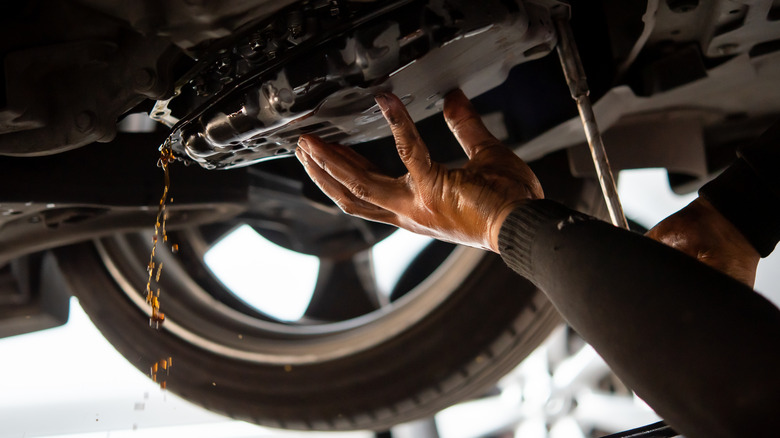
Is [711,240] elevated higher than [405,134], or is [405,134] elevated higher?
[405,134]


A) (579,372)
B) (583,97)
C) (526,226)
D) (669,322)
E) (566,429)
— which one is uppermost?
(579,372)

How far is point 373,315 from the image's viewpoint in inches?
55.2

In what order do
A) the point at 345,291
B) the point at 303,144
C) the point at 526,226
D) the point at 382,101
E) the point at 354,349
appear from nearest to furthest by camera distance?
the point at 526,226 < the point at 382,101 < the point at 303,144 < the point at 354,349 < the point at 345,291

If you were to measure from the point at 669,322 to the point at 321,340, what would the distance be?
36.3 inches

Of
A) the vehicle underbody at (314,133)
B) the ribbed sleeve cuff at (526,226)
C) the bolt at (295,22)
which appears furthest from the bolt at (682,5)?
the bolt at (295,22)

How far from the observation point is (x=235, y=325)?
142 cm

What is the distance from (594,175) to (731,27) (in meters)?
0.38

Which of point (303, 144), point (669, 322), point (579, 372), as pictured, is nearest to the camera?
point (669, 322)

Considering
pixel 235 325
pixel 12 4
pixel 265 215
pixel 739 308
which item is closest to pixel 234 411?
pixel 235 325

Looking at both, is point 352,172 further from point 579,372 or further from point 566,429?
point 566,429

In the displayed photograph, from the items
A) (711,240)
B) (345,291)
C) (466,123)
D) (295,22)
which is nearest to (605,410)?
(345,291)

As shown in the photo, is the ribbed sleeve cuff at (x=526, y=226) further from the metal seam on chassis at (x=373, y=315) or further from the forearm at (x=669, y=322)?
the metal seam on chassis at (x=373, y=315)

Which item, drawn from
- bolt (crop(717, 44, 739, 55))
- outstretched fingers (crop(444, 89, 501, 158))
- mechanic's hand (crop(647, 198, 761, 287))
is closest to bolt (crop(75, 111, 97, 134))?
outstretched fingers (crop(444, 89, 501, 158))

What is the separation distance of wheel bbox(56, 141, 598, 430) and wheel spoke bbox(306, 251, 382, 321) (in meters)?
0.18
